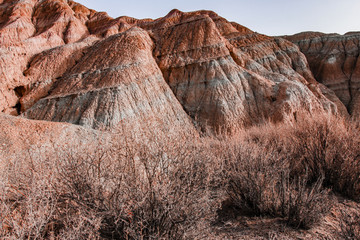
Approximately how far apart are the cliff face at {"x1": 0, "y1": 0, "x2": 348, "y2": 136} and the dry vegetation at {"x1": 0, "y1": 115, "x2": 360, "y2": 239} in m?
8.25

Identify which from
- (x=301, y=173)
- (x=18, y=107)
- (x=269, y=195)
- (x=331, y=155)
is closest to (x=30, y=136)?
(x=269, y=195)

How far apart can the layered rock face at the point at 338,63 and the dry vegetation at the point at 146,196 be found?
26713 millimetres

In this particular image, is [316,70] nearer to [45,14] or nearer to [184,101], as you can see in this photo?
[184,101]

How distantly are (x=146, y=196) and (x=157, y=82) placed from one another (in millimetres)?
15311

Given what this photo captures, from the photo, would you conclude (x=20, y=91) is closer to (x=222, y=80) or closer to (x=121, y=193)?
(x=222, y=80)

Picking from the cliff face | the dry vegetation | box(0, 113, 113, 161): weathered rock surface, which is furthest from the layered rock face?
box(0, 113, 113, 161): weathered rock surface

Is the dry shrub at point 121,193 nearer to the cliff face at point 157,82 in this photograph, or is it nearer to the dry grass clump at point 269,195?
the dry grass clump at point 269,195

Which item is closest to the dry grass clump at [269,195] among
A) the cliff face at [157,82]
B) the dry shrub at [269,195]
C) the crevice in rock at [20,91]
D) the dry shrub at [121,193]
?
the dry shrub at [269,195]

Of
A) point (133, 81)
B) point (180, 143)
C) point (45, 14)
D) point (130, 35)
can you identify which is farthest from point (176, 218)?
point (45, 14)

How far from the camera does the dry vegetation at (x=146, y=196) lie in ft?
9.24

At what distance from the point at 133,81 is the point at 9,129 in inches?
380

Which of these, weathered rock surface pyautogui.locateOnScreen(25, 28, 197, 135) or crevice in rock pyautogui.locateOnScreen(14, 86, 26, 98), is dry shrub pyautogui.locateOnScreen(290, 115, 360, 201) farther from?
crevice in rock pyautogui.locateOnScreen(14, 86, 26, 98)

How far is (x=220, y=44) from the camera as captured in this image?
66.9 ft

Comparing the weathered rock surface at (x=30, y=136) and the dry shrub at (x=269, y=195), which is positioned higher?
the weathered rock surface at (x=30, y=136)
